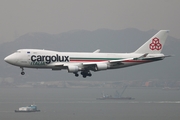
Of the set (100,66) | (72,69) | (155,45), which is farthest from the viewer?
(155,45)

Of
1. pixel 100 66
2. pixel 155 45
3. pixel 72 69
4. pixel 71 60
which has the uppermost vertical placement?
pixel 155 45

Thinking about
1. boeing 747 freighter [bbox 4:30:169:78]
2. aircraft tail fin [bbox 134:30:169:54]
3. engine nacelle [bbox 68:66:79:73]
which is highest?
aircraft tail fin [bbox 134:30:169:54]

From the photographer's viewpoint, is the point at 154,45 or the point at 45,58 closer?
the point at 45,58

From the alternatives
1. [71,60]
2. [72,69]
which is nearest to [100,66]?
[71,60]

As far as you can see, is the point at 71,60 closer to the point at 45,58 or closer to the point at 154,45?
the point at 45,58

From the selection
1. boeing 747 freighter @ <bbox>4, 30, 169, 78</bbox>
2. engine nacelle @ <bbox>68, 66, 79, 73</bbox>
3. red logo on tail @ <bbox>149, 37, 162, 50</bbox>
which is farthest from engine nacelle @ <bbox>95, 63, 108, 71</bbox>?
red logo on tail @ <bbox>149, 37, 162, 50</bbox>

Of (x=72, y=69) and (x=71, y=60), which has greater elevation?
(x=71, y=60)

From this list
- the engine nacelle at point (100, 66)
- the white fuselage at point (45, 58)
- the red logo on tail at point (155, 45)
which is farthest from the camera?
the red logo on tail at point (155, 45)

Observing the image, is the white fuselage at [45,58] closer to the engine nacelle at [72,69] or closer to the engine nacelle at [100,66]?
the engine nacelle at [100,66]

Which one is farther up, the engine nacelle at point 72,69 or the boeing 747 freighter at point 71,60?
the boeing 747 freighter at point 71,60

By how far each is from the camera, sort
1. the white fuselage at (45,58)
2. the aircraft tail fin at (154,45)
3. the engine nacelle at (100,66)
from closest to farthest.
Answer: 1. the white fuselage at (45,58)
2. the engine nacelle at (100,66)
3. the aircraft tail fin at (154,45)

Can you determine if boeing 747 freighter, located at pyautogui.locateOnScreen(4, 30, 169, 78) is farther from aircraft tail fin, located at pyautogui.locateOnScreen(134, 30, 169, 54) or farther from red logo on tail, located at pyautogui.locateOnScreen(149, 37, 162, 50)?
red logo on tail, located at pyautogui.locateOnScreen(149, 37, 162, 50)

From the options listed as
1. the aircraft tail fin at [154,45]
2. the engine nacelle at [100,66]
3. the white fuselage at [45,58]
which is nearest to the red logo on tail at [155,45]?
the aircraft tail fin at [154,45]

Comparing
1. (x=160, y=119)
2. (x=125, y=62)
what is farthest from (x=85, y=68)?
(x=160, y=119)
